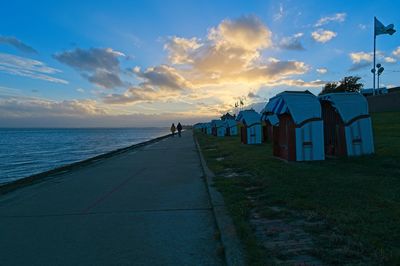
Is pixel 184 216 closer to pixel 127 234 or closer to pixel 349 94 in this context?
Result: pixel 127 234

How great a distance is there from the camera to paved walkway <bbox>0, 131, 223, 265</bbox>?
418 centimetres

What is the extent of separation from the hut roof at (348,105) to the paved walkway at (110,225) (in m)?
5.97

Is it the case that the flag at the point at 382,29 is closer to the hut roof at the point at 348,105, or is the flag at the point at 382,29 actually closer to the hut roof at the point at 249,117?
the hut roof at the point at 249,117

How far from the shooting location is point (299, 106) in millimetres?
11797

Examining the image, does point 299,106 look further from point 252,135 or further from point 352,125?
point 252,135

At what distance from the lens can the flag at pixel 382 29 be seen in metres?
37.5

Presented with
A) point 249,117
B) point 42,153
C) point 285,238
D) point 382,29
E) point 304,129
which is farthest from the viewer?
point 382,29

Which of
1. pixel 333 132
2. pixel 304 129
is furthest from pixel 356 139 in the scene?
pixel 304 129

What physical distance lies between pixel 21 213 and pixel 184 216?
3.46 metres

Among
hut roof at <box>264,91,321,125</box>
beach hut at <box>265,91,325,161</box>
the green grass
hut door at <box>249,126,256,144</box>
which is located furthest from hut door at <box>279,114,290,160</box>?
hut door at <box>249,126,256,144</box>

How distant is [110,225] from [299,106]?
844 centimetres

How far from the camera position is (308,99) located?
12.0 metres

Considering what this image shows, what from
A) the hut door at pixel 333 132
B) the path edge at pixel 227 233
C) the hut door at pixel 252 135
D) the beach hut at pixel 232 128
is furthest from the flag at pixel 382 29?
the path edge at pixel 227 233

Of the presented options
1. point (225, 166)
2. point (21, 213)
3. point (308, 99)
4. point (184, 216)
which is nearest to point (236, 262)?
point (184, 216)
